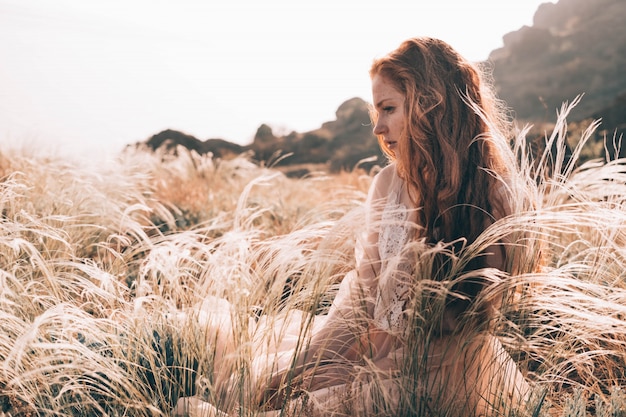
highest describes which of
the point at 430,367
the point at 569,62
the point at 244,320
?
the point at 569,62

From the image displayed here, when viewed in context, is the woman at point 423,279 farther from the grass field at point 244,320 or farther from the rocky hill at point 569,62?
the rocky hill at point 569,62

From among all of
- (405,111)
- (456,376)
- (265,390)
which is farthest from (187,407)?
(405,111)

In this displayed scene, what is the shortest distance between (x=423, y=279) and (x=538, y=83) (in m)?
38.6

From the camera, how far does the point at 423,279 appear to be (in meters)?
1.78

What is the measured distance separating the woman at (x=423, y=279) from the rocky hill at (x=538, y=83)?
19.3m

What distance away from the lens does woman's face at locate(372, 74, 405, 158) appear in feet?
7.90

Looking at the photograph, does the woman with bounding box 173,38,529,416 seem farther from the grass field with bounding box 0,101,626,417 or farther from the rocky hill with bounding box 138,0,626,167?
the rocky hill with bounding box 138,0,626,167

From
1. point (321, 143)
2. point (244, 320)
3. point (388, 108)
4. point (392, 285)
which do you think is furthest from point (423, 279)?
point (321, 143)

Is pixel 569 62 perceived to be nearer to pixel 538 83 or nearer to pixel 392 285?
pixel 538 83

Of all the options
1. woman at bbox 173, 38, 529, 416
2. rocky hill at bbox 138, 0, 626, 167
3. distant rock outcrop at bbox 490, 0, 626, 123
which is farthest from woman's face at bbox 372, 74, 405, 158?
distant rock outcrop at bbox 490, 0, 626, 123

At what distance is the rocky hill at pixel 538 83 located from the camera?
86.5 ft

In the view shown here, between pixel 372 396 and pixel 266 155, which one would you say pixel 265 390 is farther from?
pixel 266 155

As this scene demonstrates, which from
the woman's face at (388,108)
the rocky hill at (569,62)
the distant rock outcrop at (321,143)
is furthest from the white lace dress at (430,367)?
the rocky hill at (569,62)

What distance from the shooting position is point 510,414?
1.91 m
